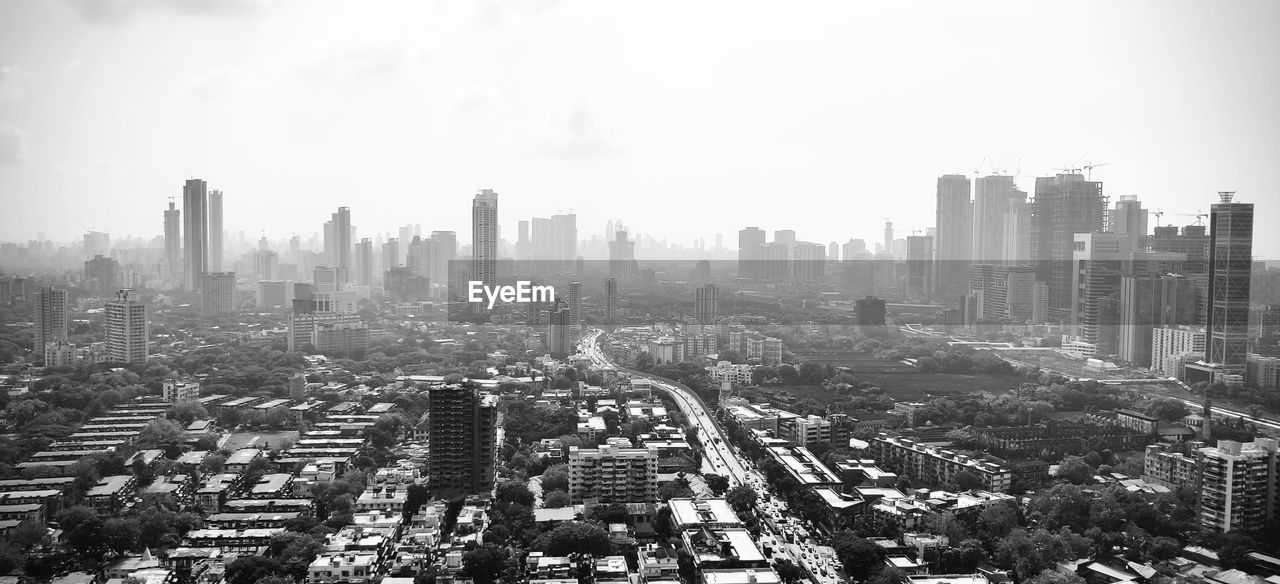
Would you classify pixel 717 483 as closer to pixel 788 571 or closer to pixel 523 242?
pixel 788 571

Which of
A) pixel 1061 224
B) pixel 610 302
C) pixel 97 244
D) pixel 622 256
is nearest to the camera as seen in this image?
pixel 97 244

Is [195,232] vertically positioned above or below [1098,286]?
above

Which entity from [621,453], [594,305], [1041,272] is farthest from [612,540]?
[1041,272]

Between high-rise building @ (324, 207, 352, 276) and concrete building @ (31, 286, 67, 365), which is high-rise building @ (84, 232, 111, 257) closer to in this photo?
concrete building @ (31, 286, 67, 365)

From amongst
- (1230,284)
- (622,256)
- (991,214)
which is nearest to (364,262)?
(622,256)

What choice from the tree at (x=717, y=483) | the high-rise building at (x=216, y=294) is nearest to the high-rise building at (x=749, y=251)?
the high-rise building at (x=216, y=294)

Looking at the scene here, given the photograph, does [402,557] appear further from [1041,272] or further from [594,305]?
[1041,272]

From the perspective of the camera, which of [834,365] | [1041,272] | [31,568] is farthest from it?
[1041,272]
